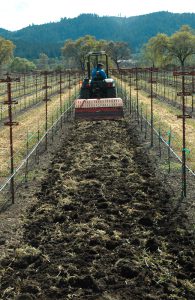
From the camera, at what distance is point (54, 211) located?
9820 millimetres

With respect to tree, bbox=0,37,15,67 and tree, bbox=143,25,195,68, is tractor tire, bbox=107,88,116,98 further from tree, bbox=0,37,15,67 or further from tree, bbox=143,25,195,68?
tree, bbox=0,37,15,67

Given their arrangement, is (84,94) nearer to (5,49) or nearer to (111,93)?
(111,93)

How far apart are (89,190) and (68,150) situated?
17.4 feet

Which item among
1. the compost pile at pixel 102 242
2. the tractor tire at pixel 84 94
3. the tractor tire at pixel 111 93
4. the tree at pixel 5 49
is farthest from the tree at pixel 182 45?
the compost pile at pixel 102 242

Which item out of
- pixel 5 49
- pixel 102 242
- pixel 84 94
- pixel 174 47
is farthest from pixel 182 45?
pixel 102 242

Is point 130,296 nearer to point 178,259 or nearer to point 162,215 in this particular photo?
point 178,259

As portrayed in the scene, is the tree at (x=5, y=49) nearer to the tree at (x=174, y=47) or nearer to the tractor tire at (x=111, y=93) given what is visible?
the tree at (x=174, y=47)

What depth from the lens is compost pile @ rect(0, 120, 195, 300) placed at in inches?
255

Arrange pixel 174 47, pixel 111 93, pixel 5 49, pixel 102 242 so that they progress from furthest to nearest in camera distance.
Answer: pixel 5 49
pixel 174 47
pixel 111 93
pixel 102 242

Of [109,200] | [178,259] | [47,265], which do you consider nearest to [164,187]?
[109,200]

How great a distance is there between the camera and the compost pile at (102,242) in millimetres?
6484

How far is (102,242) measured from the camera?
8023 millimetres

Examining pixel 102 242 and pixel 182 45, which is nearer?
pixel 102 242

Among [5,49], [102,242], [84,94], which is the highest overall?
[5,49]
